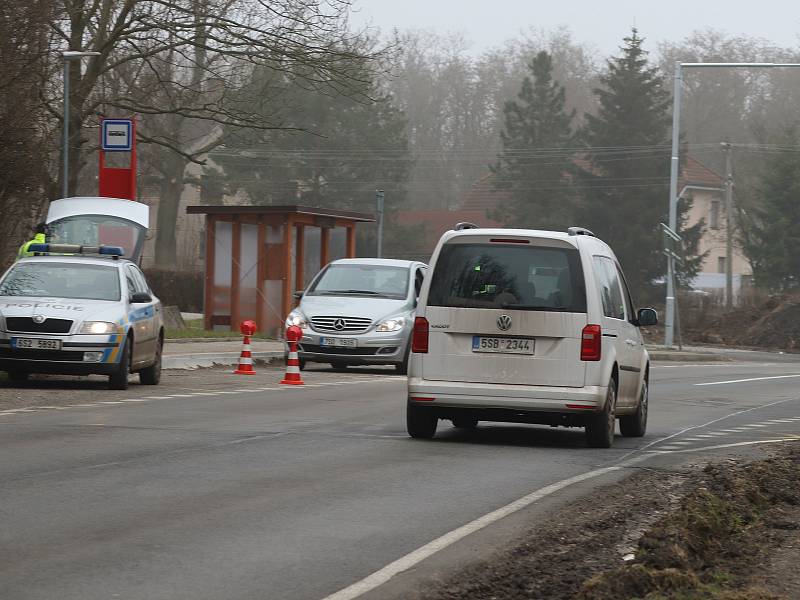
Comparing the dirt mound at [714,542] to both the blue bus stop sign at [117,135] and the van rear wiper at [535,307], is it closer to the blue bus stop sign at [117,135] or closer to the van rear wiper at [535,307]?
the van rear wiper at [535,307]

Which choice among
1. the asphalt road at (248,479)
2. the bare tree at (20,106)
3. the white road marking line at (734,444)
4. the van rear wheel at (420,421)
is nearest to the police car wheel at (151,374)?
the asphalt road at (248,479)

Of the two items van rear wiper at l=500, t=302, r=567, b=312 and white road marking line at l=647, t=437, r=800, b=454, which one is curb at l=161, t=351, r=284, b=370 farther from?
van rear wiper at l=500, t=302, r=567, b=312

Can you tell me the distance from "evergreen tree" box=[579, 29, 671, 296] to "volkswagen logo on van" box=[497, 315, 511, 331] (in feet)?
199

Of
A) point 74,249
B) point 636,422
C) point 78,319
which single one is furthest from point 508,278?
point 74,249

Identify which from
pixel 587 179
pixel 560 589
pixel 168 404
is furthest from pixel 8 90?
pixel 587 179

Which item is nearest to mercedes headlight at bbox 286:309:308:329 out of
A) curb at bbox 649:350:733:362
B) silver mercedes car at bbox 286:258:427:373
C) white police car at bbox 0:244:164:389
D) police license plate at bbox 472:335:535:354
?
silver mercedes car at bbox 286:258:427:373

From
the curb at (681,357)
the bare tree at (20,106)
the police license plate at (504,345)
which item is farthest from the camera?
the curb at (681,357)

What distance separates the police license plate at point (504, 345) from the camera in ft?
45.6

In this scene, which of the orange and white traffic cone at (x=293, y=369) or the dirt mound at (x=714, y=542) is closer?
the dirt mound at (x=714, y=542)

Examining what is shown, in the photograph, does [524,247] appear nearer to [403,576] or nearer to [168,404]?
[168,404]

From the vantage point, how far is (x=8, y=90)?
25953 mm

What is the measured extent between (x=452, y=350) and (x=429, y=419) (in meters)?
0.77

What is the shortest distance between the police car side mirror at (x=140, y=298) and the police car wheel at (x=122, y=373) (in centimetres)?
77

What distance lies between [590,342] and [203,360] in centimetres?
1481
